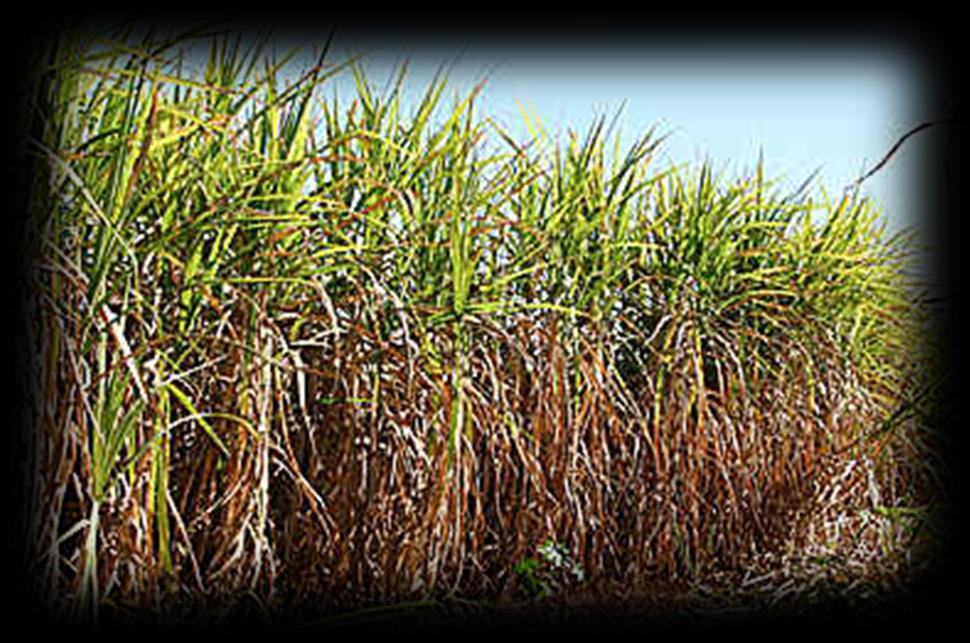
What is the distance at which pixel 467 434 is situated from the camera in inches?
103

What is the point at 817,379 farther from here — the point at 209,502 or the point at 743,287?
the point at 209,502

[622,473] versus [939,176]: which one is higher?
[939,176]

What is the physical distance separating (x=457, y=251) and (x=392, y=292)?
208 mm

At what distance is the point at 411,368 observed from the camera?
2.51 metres

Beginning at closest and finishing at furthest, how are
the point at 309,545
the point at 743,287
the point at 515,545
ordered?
the point at 309,545 → the point at 515,545 → the point at 743,287

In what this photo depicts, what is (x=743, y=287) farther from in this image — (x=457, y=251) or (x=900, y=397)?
(x=457, y=251)

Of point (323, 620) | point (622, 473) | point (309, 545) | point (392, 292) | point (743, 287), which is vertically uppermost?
point (743, 287)

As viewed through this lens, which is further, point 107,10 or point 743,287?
point 743,287

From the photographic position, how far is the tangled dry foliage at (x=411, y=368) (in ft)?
6.55

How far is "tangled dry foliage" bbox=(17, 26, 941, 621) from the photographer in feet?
Result: 6.55

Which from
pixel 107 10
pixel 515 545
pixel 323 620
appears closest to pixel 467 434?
pixel 515 545

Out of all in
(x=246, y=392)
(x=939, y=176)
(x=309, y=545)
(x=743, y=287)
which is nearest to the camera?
(x=246, y=392)

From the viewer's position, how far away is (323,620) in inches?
92.0

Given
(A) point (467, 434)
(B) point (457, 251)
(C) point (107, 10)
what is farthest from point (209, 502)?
(C) point (107, 10)
